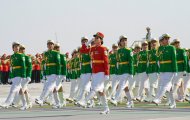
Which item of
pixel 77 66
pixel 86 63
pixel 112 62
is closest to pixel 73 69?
pixel 77 66

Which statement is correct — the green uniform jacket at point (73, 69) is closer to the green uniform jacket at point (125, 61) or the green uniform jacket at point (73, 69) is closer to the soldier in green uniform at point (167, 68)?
the green uniform jacket at point (125, 61)

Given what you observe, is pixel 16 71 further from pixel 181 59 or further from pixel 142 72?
pixel 181 59

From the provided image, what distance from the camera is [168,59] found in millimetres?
19500

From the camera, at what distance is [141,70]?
23.9 metres

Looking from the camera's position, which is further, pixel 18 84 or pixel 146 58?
pixel 146 58

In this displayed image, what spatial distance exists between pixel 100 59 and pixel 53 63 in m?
4.70

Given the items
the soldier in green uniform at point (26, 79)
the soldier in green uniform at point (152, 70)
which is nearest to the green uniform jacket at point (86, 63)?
the soldier in green uniform at point (26, 79)

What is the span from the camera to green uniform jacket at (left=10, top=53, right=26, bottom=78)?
20688 mm

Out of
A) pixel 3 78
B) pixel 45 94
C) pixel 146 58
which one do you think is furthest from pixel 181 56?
pixel 3 78

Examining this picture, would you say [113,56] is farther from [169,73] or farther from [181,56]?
[169,73]

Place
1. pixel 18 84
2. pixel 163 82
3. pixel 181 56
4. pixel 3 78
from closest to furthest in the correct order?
pixel 163 82, pixel 18 84, pixel 181 56, pixel 3 78

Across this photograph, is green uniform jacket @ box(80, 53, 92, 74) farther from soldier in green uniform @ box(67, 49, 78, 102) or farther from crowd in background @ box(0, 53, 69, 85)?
crowd in background @ box(0, 53, 69, 85)

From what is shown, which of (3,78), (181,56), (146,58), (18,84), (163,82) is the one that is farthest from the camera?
(3,78)

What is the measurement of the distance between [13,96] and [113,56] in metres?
5.40
